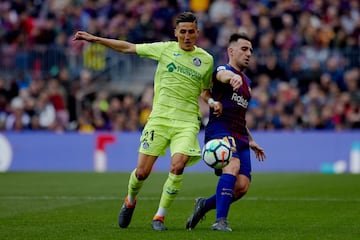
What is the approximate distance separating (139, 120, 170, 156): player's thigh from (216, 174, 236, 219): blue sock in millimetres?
841

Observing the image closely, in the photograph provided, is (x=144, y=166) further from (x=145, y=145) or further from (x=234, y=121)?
(x=234, y=121)

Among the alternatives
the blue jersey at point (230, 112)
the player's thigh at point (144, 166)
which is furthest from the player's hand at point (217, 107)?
the player's thigh at point (144, 166)

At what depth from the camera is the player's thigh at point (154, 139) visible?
11.5 meters

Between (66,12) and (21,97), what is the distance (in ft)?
14.4

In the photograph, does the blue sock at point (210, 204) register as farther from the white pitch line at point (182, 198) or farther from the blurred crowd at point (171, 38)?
the blurred crowd at point (171, 38)

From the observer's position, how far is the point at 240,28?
29234mm

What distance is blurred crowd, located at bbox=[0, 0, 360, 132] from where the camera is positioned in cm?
2717

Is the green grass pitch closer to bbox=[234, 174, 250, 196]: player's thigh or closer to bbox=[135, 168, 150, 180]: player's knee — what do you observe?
bbox=[234, 174, 250, 196]: player's thigh

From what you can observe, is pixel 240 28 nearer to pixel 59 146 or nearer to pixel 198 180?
pixel 59 146

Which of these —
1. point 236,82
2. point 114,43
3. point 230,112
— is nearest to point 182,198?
point 230,112

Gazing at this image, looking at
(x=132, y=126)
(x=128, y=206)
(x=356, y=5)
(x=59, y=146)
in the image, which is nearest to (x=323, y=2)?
(x=356, y=5)

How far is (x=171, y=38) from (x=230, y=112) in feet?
60.6

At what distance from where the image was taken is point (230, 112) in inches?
455

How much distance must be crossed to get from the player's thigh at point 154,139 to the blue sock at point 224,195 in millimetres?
841
